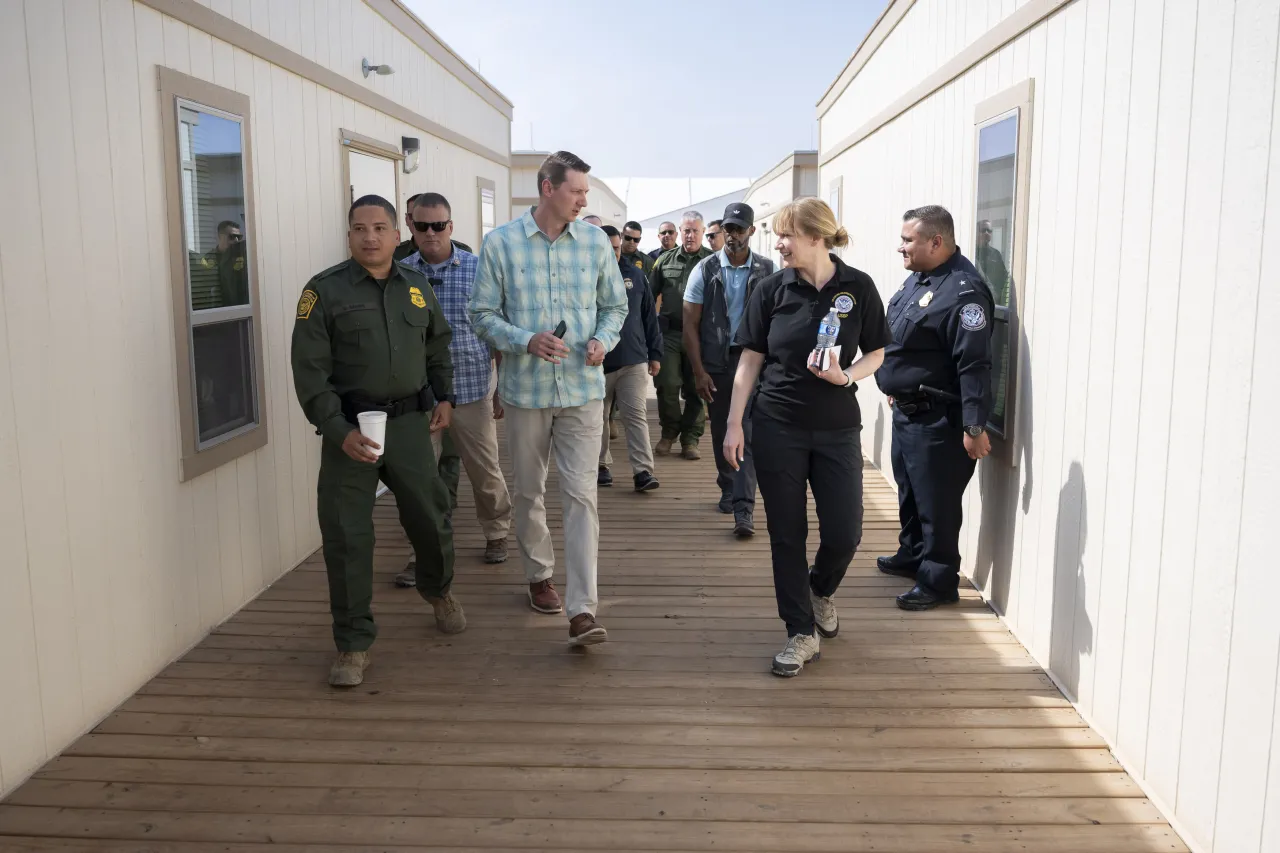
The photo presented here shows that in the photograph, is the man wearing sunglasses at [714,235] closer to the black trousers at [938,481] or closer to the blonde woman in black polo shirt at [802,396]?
the black trousers at [938,481]

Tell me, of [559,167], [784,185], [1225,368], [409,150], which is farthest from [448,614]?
[784,185]

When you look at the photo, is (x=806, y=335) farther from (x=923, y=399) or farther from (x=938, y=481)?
(x=938, y=481)

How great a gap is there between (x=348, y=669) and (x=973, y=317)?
2811mm

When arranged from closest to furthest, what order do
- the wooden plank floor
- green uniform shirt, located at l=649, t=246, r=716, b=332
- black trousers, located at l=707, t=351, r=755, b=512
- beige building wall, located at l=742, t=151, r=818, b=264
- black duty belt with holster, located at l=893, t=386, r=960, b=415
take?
the wooden plank floor
black duty belt with holster, located at l=893, t=386, r=960, b=415
black trousers, located at l=707, t=351, r=755, b=512
green uniform shirt, located at l=649, t=246, r=716, b=332
beige building wall, located at l=742, t=151, r=818, b=264

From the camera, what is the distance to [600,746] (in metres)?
3.53

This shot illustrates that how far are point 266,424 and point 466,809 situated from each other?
2.73 m

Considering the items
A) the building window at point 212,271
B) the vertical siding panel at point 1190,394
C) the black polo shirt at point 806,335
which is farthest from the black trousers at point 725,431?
the vertical siding panel at point 1190,394

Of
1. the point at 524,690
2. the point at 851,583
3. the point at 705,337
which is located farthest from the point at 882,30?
the point at 524,690

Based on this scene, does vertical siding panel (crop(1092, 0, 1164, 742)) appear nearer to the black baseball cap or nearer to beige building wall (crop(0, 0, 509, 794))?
the black baseball cap

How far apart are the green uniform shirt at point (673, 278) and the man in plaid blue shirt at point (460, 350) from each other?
2.95 meters

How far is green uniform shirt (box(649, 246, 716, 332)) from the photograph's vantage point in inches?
321

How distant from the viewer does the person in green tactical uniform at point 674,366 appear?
8328mm

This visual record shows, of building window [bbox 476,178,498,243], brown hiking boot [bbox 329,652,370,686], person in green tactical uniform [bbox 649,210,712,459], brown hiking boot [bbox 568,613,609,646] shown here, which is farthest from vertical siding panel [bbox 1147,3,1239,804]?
building window [bbox 476,178,498,243]

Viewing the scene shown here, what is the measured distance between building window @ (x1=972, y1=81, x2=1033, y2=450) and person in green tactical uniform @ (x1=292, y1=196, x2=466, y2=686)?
246cm
